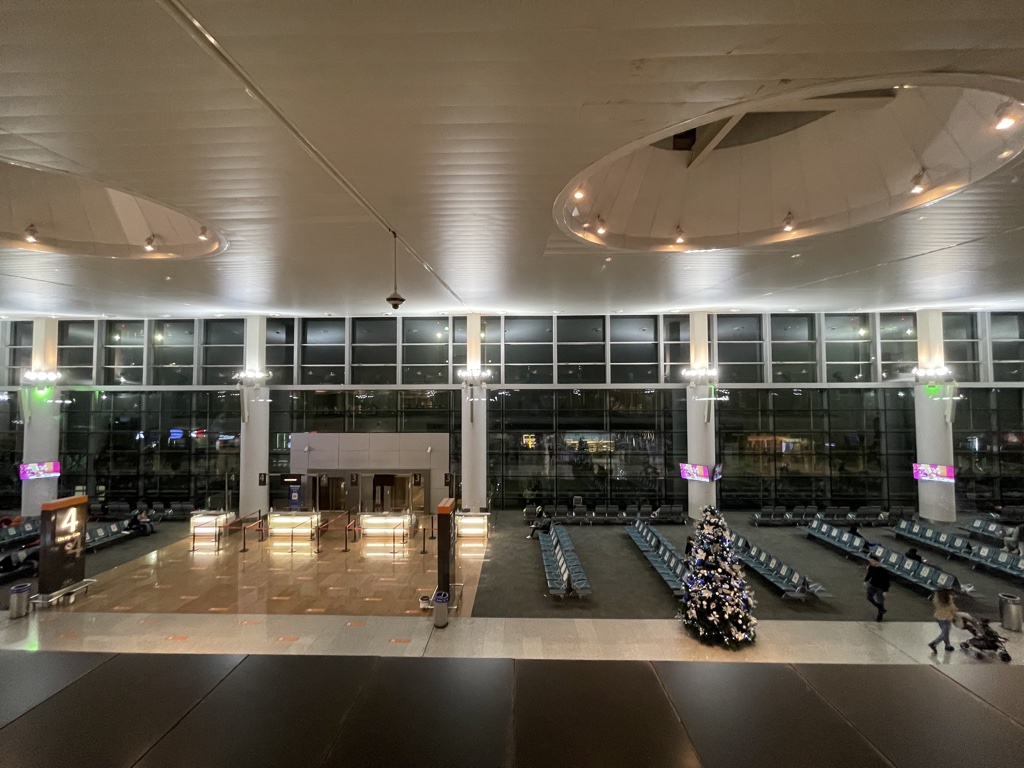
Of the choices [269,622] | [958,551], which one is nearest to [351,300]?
[269,622]

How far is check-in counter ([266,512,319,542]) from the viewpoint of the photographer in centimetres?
1566

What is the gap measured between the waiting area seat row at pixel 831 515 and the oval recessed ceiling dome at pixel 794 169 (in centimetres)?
1181

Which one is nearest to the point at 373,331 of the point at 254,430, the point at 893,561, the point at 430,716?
the point at 254,430

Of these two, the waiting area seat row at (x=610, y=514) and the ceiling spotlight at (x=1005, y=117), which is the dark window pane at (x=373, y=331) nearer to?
the waiting area seat row at (x=610, y=514)

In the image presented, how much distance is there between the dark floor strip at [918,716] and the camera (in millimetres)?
1992

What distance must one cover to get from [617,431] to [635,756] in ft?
58.1

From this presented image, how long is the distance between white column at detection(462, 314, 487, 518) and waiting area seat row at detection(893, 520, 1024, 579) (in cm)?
1348

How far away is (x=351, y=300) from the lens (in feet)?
47.9

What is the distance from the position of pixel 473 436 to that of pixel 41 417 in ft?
52.2

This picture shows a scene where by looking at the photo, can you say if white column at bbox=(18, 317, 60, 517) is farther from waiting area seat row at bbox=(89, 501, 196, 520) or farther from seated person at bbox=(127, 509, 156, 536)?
seated person at bbox=(127, 509, 156, 536)

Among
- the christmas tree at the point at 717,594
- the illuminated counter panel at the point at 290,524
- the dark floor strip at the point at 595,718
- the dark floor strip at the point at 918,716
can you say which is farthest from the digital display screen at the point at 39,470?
the dark floor strip at the point at 918,716

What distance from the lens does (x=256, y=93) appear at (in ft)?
14.6

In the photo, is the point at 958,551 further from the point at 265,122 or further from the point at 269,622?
the point at 265,122

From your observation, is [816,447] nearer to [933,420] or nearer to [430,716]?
[933,420]
